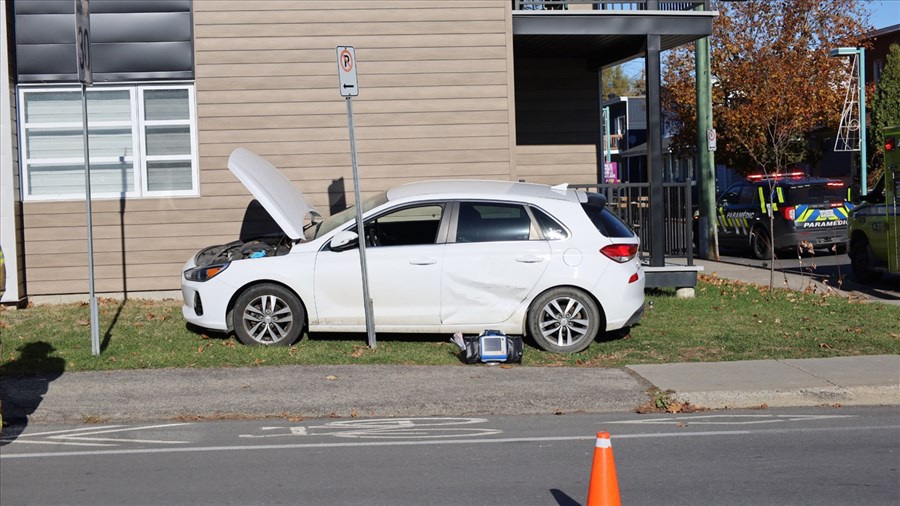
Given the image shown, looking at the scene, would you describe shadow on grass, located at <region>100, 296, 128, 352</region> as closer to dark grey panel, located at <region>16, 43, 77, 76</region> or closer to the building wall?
dark grey panel, located at <region>16, 43, 77, 76</region>

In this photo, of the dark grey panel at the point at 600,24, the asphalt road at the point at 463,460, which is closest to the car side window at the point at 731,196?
the dark grey panel at the point at 600,24

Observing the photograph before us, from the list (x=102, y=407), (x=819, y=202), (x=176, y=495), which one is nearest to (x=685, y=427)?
(x=176, y=495)

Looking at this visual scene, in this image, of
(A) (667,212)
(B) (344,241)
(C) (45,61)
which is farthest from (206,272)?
(A) (667,212)

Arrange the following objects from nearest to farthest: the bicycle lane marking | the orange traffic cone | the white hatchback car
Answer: the orange traffic cone
the bicycle lane marking
the white hatchback car

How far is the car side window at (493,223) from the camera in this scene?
10617 mm

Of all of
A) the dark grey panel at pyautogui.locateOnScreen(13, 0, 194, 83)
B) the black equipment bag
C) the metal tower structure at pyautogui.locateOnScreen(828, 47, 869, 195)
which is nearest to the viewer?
the black equipment bag

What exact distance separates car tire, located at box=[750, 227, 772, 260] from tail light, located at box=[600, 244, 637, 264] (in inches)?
516

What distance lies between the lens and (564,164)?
17625 millimetres

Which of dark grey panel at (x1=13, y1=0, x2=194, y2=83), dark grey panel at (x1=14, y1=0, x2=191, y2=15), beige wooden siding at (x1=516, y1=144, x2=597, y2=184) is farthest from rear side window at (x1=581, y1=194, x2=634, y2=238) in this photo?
beige wooden siding at (x1=516, y1=144, x2=597, y2=184)

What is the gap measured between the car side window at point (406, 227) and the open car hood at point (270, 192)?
0.82 meters

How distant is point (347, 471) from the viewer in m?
6.64

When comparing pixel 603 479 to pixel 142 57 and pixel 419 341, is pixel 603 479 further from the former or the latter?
pixel 142 57

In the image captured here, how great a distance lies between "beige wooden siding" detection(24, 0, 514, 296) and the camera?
1379cm

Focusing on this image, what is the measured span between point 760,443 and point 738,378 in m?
1.98
